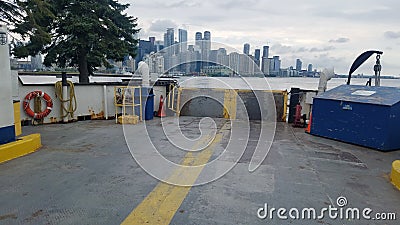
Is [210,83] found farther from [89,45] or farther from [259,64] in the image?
[89,45]

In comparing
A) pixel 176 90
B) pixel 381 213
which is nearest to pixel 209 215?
pixel 381 213

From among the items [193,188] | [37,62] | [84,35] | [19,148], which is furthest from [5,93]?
[37,62]

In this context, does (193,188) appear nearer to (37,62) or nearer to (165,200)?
(165,200)

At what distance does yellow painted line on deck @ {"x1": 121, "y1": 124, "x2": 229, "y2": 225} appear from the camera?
2662 millimetres

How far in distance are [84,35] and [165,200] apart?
31.6 ft

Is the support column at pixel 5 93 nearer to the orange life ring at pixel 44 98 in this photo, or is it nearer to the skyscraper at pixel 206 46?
the orange life ring at pixel 44 98

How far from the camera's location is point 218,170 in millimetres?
4105

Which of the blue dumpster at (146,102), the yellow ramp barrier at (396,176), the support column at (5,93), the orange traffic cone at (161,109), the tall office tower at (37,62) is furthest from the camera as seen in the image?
the tall office tower at (37,62)

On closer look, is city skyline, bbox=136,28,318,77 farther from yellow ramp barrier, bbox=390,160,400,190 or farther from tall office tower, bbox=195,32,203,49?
yellow ramp barrier, bbox=390,160,400,190

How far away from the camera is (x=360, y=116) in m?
5.96

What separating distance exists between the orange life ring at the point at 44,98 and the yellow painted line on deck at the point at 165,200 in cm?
493

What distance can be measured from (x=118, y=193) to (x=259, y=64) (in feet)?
16.3

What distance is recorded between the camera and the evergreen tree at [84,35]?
10.2 m

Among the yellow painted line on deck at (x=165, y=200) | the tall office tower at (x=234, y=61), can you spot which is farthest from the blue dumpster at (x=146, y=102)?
the yellow painted line on deck at (x=165, y=200)
